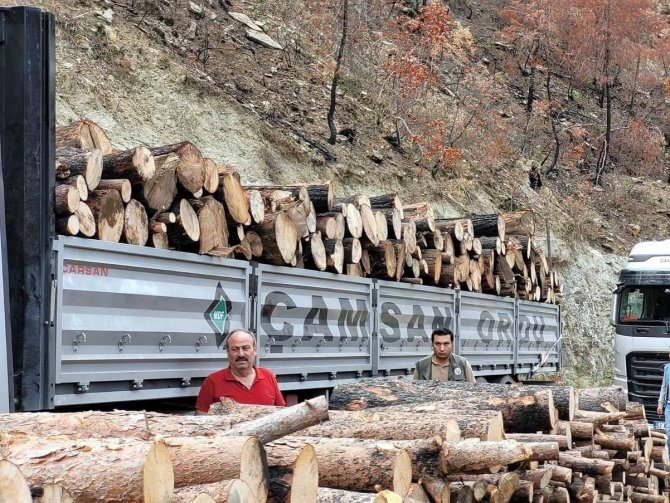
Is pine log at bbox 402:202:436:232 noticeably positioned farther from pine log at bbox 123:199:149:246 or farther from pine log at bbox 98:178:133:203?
pine log at bbox 98:178:133:203

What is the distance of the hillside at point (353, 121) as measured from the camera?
17375mm

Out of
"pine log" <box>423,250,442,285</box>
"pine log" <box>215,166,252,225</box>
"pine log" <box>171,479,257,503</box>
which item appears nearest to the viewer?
"pine log" <box>171,479,257,503</box>

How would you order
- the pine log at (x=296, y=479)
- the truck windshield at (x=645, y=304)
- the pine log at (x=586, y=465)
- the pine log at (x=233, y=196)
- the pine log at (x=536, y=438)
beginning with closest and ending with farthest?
the pine log at (x=296, y=479)
the pine log at (x=536, y=438)
the pine log at (x=586, y=465)
the pine log at (x=233, y=196)
the truck windshield at (x=645, y=304)

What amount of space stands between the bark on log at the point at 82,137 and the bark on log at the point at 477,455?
3.94m

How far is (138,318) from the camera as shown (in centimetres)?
710

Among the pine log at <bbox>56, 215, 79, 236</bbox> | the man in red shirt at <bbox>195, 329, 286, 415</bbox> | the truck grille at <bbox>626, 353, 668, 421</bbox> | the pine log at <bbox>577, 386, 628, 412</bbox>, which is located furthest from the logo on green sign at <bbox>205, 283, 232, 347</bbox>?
the truck grille at <bbox>626, 353, 668, 421</bbox>

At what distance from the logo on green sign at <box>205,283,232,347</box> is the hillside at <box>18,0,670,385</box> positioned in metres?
7.73

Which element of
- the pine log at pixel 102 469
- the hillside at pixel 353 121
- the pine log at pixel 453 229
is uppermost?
the hillside at pixel 353 121

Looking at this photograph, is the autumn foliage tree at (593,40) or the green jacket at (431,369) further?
the autumn foliage tree at (593,40)

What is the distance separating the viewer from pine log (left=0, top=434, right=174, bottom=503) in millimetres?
4054

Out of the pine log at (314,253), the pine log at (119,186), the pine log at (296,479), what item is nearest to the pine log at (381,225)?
the pine log at (314,253)

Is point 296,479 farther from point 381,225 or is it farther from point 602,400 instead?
point 381,225

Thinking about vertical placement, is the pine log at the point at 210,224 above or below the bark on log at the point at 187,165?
below

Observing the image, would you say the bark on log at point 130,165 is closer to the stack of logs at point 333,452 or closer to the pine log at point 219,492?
the stack of logs at point 333,452
